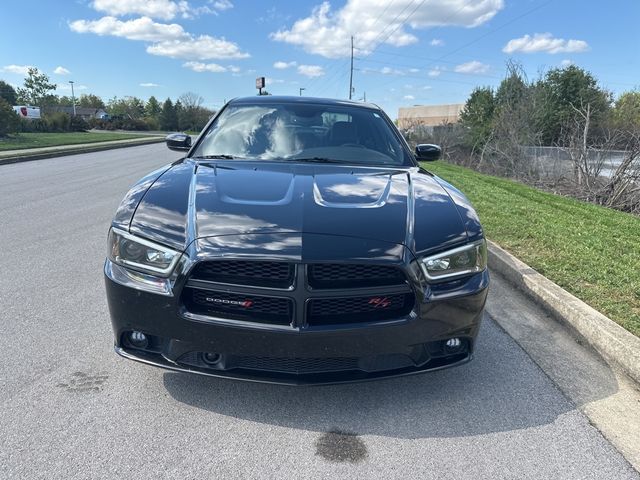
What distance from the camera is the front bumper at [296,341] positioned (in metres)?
2.33

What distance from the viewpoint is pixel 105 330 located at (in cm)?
344

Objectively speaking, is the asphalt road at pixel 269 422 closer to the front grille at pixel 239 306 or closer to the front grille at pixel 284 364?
the front grille at pixel 284 364

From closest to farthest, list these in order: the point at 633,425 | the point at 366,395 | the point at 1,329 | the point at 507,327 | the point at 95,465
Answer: the point at 95,465, the point at 633,425, the point at 366,395, the point at 1,329, the point at 507,327

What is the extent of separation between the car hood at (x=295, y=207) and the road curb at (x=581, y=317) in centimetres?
147

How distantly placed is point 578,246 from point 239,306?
4.52 m

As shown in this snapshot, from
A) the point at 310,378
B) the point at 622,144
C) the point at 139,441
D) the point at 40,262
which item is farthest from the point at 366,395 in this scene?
the point at 622,144

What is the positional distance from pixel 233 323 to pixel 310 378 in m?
0.47

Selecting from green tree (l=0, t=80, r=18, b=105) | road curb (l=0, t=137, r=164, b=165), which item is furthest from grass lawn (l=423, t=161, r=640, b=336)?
green tree (l=0, t=80, r=18, b=105)

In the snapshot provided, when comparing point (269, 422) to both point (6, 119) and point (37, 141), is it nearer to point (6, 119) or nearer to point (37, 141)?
Result: point (37, 141)

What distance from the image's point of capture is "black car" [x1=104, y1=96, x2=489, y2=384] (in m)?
2.33

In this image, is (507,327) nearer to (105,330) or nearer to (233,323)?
(233,323)

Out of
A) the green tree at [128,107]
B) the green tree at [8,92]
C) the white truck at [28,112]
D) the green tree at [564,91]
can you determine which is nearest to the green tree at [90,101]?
the green tree at [128,107]

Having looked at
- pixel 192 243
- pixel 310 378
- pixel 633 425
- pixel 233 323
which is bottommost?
pixel 633 425

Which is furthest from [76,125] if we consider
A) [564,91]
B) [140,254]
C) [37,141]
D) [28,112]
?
[140,254]
